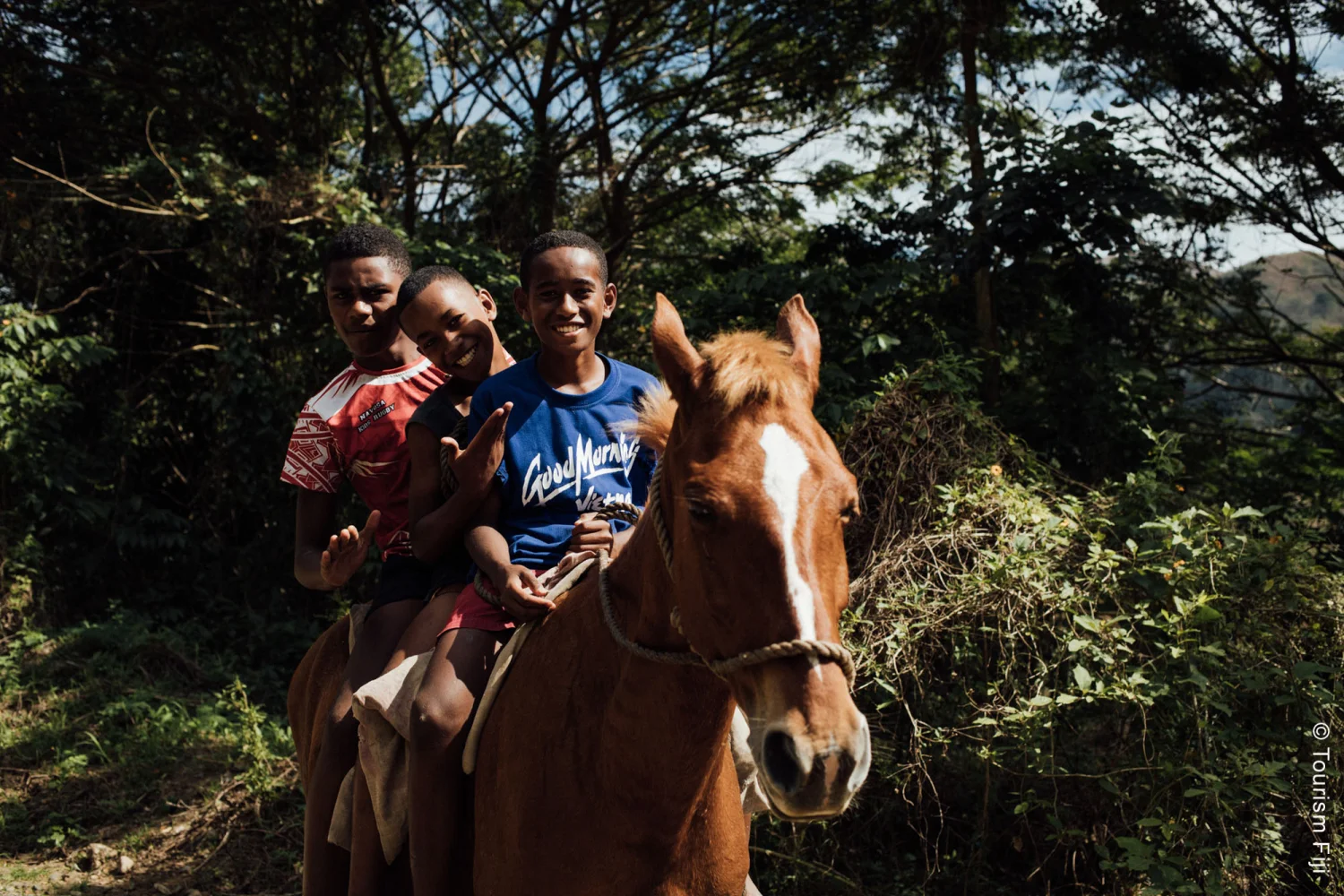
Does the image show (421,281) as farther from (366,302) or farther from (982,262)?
(982,262)

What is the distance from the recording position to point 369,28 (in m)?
10.5

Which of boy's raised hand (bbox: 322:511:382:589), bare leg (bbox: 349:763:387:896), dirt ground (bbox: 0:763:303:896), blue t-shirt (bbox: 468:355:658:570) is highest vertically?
blue t-shirt (bbox: 468:355:658:570)

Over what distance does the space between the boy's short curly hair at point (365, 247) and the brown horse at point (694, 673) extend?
184 cm

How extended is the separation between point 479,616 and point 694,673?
2.86 feet

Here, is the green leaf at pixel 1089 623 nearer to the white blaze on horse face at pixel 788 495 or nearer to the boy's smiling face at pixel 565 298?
the boy's smiling face at pixel 565 298

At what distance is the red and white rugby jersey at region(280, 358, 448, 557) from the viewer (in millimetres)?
3598

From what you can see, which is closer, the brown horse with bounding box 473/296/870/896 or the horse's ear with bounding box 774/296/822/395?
the brown horse with bounding box 473/296/870/896

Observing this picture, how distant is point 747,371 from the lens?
205 cm

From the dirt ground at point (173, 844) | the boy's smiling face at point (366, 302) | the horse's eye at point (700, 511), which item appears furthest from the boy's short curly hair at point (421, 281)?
the dirt ground at point (173, 844)

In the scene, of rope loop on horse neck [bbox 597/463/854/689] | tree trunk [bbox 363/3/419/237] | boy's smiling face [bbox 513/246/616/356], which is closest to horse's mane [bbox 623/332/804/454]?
rope loop on horse neck [bbox 597/463/854/689]

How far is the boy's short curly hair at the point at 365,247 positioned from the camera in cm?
390

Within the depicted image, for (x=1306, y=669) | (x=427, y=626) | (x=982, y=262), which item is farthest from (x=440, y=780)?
(x=982, y=262)

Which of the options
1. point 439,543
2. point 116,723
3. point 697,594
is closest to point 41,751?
point 116,723

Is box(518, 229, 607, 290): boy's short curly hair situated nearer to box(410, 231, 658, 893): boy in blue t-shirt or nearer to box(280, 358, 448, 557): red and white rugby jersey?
box(410, 231, 658, 893): boy in blue t-shirt
